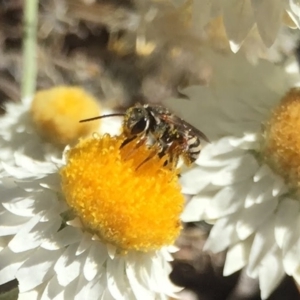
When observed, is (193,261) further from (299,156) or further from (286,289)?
(299,156)

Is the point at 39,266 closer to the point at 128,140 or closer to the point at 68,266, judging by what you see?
the point at 68,266

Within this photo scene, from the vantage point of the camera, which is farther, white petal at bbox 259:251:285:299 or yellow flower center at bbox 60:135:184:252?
white petal at bbox 259:251:285:299

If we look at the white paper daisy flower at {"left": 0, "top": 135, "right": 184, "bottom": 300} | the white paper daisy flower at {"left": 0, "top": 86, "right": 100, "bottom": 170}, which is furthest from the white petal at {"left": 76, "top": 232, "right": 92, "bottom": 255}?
the white paper daisy flower at {"left": 0, "top": 86, "right": 100, "bottom": 170}

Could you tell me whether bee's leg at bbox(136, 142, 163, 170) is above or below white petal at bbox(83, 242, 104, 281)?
above

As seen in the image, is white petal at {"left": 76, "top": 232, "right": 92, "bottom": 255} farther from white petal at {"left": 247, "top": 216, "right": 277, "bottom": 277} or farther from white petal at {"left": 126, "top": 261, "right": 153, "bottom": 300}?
white petal at {"left": 247, "top": 216, "right": 277, "bottom": 277}

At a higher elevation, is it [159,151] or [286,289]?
[159,151]

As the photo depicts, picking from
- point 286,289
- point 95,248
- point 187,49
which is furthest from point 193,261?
point 95,248

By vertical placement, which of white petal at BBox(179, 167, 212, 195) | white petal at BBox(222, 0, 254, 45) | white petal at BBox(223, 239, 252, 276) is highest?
white petal at BBox(222, 0, 254, 45)
